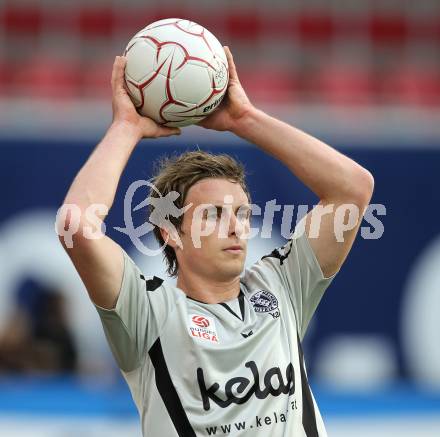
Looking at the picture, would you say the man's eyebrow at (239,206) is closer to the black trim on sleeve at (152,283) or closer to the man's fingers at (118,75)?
the black trim on sleeve at (152,283)

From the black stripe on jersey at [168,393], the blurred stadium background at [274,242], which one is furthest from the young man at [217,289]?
the blurred stadium background at [274,242]

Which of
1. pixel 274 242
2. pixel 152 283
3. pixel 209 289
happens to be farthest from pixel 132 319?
pixel 274 242

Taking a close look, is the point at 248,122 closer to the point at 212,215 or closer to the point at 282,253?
the point at 212,215

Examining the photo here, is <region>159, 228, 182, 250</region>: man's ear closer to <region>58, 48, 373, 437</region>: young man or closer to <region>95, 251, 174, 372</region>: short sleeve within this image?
<region>58, 48, 373, 437</region>: young man

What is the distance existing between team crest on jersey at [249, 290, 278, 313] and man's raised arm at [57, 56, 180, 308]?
0.66 m

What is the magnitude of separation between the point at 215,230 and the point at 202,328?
44 cm

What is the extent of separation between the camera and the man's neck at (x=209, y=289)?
14.0ft

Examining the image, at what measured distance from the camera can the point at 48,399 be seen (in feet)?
22.5

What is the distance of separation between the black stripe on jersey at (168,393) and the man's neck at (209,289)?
324 millimetres

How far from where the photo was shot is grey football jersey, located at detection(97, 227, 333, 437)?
13.0 ft

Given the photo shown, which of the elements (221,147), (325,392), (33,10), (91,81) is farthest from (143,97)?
(33,10)

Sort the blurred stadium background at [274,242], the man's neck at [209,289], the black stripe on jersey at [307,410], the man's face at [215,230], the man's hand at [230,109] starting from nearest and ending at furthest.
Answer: the black stripe on jersey at [307,410]
the man's face at [215,230]
the man's neck at [209,289]
the man's hand at [230,109]
the blurred stadium background at [274,242]

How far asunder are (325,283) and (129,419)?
110 inches

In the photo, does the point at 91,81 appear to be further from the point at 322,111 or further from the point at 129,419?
the point at 129,419
